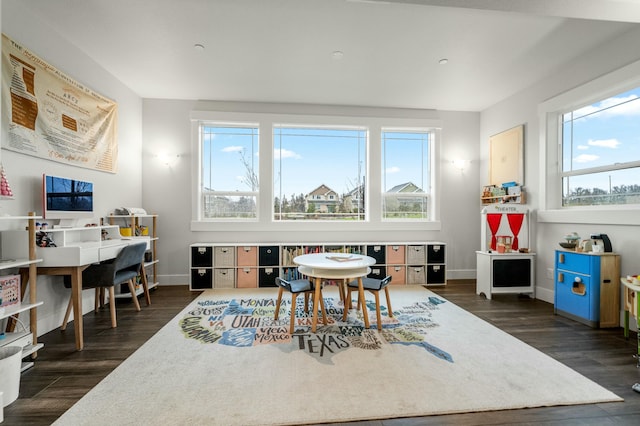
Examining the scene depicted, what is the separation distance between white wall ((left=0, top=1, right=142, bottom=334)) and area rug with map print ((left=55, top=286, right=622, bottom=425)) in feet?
3.95

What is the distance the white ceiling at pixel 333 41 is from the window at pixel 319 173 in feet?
2.72

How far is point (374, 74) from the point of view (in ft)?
12.8

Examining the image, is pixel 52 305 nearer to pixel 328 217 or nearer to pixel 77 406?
pixel 77 406

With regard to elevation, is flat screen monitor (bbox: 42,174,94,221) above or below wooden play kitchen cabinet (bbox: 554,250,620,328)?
above

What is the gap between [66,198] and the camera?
3047 millimetres

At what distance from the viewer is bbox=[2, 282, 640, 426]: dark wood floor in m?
1.71

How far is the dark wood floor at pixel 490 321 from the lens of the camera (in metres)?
1.71

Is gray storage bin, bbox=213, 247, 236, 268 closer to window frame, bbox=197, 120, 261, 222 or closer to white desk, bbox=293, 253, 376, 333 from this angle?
window frame, bbox=197, 120, 261, 222

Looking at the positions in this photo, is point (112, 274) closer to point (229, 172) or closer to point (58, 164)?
point (58, 164)

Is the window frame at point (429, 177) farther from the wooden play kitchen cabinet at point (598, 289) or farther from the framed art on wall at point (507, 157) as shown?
the wooden play kitchen cabinet at point (598, 289)

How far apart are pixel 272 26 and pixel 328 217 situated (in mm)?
3046

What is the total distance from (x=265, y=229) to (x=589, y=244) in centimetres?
422

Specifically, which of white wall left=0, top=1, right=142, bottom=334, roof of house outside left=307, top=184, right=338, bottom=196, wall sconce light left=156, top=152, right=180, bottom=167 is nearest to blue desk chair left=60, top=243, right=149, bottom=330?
white wall left=0, top=1, right=142, bottom=334

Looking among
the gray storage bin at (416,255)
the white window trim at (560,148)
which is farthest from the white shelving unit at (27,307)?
the white window trim at (560,148)
